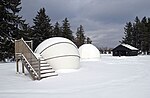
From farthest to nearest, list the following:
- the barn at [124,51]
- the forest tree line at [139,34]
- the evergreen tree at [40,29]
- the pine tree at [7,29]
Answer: the forest tree line at [139,34], the barn at [124,51], the evergreen tree at [40,29], the pine tree at [7,29]

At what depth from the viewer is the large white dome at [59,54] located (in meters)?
18.6

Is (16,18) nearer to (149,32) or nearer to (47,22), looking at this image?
(47,22)

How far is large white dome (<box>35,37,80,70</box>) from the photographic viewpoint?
1859cm

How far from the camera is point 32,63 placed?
1598 centimetres

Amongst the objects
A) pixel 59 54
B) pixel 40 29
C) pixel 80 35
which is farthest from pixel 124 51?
pixel 59 54

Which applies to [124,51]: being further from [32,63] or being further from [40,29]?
[32,63]

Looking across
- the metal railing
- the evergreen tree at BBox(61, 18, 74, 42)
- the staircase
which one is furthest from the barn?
the metal railing

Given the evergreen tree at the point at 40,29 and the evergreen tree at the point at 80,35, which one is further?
the evergreen tree at the point at 80,35

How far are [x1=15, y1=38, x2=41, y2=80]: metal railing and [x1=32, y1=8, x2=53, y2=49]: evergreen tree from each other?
1216 inches

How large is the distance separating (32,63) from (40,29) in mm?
34889

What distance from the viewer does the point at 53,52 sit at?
61.7 feet

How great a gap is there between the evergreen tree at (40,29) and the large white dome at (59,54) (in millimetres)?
29776

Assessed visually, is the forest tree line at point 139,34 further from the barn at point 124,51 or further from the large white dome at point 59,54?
the large white dome at point 59,54

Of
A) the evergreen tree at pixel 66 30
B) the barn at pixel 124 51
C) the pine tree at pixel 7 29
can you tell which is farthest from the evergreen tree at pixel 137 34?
the pine tree at pixel 7 29
